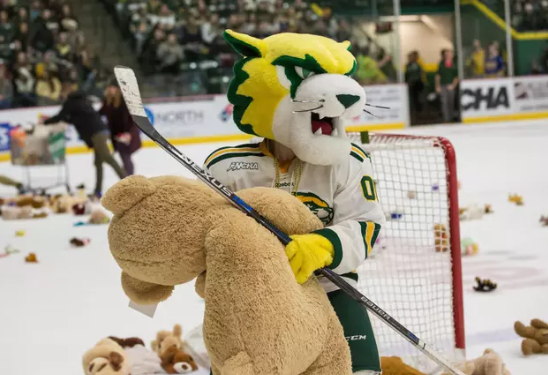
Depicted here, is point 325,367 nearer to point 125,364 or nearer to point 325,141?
point 325,141

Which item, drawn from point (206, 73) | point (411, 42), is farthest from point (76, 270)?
point (411, 42)

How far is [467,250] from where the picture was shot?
418 cm

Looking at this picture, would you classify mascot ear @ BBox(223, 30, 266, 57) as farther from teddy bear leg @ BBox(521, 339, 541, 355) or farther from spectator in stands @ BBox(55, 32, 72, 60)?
spectator in stands @ BBox(55, 32, 72, 60)

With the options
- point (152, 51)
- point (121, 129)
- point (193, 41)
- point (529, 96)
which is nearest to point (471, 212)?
point (121, 129)

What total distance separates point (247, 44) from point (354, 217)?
451 millimetres

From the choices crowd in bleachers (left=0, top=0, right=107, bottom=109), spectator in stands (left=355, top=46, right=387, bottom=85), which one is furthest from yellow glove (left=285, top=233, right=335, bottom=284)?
spectator in stands (left=355, top=46, right=387, bottom=85)

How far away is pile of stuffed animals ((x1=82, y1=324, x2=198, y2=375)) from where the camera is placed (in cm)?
242

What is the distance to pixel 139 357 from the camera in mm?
2688

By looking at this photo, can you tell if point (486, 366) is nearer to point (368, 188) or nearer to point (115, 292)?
point (368, 188)

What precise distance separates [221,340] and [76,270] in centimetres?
326

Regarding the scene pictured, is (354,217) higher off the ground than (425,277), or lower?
higher

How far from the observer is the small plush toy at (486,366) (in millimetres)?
2191

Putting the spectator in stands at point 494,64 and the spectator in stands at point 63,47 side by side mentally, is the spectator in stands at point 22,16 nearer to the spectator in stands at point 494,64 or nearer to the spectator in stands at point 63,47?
the spectator in stands at point 63,47

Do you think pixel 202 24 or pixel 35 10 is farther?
pixel 202 24
